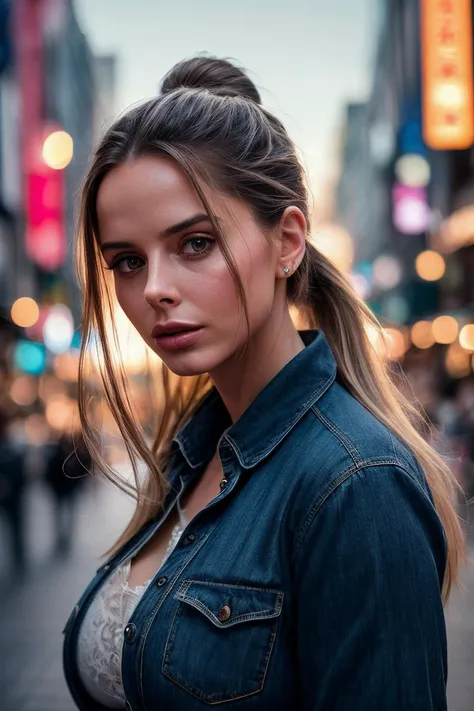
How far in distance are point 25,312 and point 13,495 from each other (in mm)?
14439

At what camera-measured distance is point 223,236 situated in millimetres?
1812

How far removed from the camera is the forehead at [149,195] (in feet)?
5.90

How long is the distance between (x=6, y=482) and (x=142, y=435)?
8.92m

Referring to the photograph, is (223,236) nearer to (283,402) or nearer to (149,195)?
(149,195)

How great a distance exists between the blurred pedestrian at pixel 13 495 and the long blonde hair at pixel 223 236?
8694mm

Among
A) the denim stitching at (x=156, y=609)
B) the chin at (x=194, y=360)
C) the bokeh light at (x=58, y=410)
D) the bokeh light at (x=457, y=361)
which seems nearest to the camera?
the denim stitching at (x=156, y=609)

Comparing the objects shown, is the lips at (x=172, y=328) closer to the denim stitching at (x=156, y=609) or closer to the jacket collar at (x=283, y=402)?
the jacket collar at (x=283, y=402)

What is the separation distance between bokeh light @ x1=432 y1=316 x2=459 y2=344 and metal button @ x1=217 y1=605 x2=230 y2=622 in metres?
25.3

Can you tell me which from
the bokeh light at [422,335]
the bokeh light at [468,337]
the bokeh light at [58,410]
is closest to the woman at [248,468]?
the bokeh light at [468,337]

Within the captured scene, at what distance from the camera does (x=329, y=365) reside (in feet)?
6.50

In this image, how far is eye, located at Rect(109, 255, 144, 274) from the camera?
194 centimetres

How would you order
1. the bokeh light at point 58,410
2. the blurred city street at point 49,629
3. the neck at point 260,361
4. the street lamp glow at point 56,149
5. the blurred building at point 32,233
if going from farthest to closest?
the bokeh light at point 58,410, the blurred building at point 32,233, the street lamp glow at point 56,149, the blurred city street at point 49,629, the neck at point 260,361

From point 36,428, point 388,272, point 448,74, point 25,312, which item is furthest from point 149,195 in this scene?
point 388,272


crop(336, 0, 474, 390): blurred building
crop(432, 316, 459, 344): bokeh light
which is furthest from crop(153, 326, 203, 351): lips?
crop(432, 316, 459, 344): bokeh light
